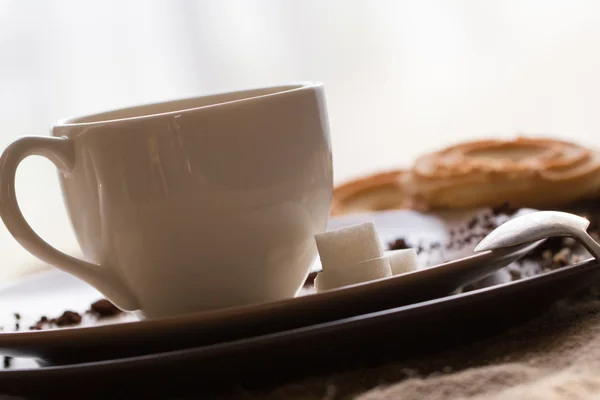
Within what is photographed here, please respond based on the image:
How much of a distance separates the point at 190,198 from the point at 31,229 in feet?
0.39

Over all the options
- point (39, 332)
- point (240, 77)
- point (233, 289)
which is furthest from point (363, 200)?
point (39, 332)

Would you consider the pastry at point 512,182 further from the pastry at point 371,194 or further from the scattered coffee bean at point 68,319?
the scattered coffee bean at point 68,319

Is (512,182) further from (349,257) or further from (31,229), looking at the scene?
(31,229)

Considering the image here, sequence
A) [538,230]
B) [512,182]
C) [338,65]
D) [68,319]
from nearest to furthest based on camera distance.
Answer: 1. [538,230]
2. [68,319]
3. [512,182]
4. [338,65]

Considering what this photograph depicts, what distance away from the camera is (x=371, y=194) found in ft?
3.95

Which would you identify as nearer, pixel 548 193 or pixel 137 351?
pixel 137 351

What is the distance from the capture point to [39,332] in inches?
17.5

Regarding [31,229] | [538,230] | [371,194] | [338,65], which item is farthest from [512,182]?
[338,65]

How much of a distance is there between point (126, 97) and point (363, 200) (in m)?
0.65

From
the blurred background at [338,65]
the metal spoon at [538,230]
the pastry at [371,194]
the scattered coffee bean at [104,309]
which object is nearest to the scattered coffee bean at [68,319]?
the scattered coffee bean at [104,309]

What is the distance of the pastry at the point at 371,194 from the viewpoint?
3.86 feet

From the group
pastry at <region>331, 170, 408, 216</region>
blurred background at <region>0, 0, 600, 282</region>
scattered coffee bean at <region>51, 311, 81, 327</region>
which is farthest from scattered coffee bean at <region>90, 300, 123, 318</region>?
blurred background at <region>0, 0, 600, 282</region>

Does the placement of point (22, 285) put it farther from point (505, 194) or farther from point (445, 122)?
point (445, 122)

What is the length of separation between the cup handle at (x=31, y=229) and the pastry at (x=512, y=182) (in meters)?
0.48
